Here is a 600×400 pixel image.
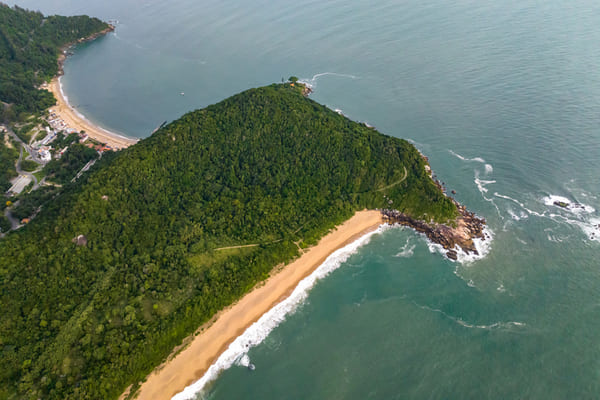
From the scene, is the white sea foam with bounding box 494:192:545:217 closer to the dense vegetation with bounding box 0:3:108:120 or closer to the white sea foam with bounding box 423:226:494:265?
the white sea foam with bounding box 423:226:494:265

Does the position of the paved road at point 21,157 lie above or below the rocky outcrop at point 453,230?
above

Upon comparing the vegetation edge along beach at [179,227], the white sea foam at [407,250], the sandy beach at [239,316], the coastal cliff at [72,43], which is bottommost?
the white sea foam at [407,250]

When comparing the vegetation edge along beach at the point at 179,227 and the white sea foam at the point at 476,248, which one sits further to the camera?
the white sea foam at the point at 476,248

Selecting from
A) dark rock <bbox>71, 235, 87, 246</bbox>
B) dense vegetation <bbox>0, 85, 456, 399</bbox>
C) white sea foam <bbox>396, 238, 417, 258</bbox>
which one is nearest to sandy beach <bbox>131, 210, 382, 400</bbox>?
dense vegetation <bbox>0, 85, 456, 399</bbox>

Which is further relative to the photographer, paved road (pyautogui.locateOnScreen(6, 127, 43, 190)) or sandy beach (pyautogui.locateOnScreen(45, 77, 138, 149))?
sandy beach (pyautogui.locateOnScreen(45, 77, 138, 149))

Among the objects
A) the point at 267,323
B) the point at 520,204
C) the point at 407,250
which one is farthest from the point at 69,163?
the point at 520,204

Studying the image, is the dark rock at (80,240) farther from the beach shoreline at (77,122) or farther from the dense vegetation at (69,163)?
the beach shoreline at (77,122)

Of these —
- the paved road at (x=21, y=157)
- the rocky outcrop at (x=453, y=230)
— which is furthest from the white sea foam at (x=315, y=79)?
the paved road at (x=21, y=157)
